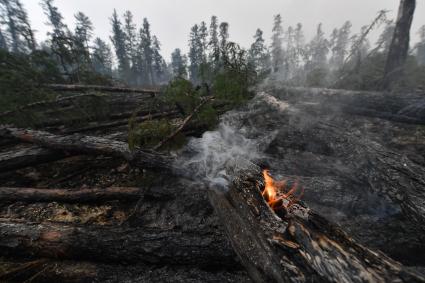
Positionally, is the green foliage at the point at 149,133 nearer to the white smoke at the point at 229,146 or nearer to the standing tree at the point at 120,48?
the white smoke at the point at 229,146

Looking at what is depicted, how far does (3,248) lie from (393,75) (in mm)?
11530

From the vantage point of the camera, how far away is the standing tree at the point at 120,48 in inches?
1615

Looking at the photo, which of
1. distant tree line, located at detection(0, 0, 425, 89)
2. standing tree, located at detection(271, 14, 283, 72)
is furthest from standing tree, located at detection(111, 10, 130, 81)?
standing tree, located at detection(271, 14, 283, 72)

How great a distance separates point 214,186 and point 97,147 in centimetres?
245

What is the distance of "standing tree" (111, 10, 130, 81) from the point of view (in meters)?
41.0

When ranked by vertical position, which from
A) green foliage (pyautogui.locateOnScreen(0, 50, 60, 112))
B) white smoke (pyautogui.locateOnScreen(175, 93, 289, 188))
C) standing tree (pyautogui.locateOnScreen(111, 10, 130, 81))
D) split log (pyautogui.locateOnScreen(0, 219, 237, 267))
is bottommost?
split log (pyautogui.locateOnScreen(0, 219, 237, 267))

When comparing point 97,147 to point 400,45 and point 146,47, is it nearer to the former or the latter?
point 400,45

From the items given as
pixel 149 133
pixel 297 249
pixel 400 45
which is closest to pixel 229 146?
pixel 149 133

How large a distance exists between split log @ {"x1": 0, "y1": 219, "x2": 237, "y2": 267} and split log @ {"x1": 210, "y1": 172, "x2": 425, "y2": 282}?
1.29 ft

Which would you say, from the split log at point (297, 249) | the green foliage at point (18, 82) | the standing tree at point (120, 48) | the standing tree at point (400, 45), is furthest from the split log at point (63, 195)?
the standing tree at point (120, 48)

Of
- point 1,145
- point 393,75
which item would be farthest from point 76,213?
point 393,75

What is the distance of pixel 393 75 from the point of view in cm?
820

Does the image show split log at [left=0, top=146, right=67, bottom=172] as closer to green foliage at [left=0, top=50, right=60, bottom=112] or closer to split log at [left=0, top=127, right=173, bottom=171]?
split log at [left=0, top=127, right=173, bottom=171]

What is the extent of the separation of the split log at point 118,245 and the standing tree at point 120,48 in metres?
42.6
